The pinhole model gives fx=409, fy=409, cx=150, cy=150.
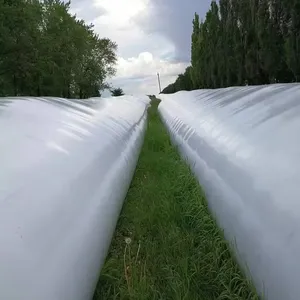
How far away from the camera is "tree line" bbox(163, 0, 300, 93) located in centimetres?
1115

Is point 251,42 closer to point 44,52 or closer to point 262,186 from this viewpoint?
point 44,52

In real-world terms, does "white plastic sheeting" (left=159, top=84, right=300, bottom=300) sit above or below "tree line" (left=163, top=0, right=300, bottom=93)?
below

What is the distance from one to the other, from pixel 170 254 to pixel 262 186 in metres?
0.68

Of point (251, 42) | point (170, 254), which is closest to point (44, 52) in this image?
point (251, 42)

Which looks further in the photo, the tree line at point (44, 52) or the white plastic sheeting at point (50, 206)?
the tree line at point (44, 52)

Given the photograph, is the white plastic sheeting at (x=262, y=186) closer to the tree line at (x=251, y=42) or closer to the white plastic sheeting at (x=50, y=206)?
the white plastic sheeting at (x=50, y=206)

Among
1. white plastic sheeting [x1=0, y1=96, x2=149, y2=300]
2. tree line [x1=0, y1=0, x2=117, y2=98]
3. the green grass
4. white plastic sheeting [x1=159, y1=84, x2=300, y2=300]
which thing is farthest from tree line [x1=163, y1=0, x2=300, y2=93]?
white plastic sheeting [x1=0, y1=96, x2=149, y2=300]

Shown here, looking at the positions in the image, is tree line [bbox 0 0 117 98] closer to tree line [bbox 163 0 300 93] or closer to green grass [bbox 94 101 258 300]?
tree line [bbox 163 0 300 93]

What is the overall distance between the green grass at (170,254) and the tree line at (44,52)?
11.3 metres

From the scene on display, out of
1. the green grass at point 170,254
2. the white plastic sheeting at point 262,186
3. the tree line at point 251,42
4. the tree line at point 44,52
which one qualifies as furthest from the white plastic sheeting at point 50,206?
the tree line at point 44,52

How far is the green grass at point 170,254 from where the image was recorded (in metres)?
1.54

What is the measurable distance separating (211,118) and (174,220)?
98 centimetres

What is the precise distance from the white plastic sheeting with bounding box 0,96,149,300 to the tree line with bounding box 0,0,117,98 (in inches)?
456

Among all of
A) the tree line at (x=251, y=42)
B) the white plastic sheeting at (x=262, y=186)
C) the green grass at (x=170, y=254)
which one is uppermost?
the tree line at (x=251, y=42)
